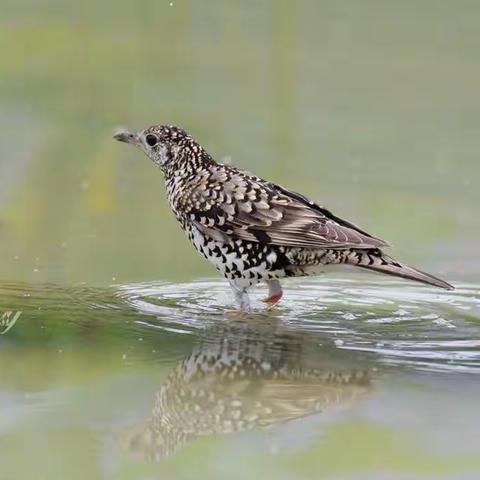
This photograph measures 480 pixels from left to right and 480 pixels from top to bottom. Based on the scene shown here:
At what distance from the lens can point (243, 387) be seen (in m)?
5.96

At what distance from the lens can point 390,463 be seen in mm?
4996

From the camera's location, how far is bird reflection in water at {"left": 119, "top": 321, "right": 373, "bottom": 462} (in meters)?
5.35

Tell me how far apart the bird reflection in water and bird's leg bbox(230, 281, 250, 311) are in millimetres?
474

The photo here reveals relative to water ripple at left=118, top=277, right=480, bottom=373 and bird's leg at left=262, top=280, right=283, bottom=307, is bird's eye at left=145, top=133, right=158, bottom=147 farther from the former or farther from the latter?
bird's leg at left=262, top=280, right=283, bottom=307

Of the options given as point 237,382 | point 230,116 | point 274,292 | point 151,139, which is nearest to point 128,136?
point 151,139

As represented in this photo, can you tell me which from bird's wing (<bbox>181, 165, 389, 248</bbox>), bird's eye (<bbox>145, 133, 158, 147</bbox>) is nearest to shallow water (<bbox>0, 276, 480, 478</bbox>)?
bird's wing (<bbox>181, 165, 389, 248</bbox>)

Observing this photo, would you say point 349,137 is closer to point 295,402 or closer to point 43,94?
point 43,94

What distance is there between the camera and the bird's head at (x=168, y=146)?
7.96 meters

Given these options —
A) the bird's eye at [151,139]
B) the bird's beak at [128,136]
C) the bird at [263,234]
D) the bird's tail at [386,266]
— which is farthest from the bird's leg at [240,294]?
the bird's beak at [128,136]

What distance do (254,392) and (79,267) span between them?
98.4 inches

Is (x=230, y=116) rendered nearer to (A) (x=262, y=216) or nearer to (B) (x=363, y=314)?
(A) (x=262, y=216)

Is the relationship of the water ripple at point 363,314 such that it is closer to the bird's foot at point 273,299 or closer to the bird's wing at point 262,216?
the bird's foot at point 273,299

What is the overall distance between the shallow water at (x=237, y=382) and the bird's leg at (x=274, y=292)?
3.2 inches

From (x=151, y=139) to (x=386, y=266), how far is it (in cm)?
181
